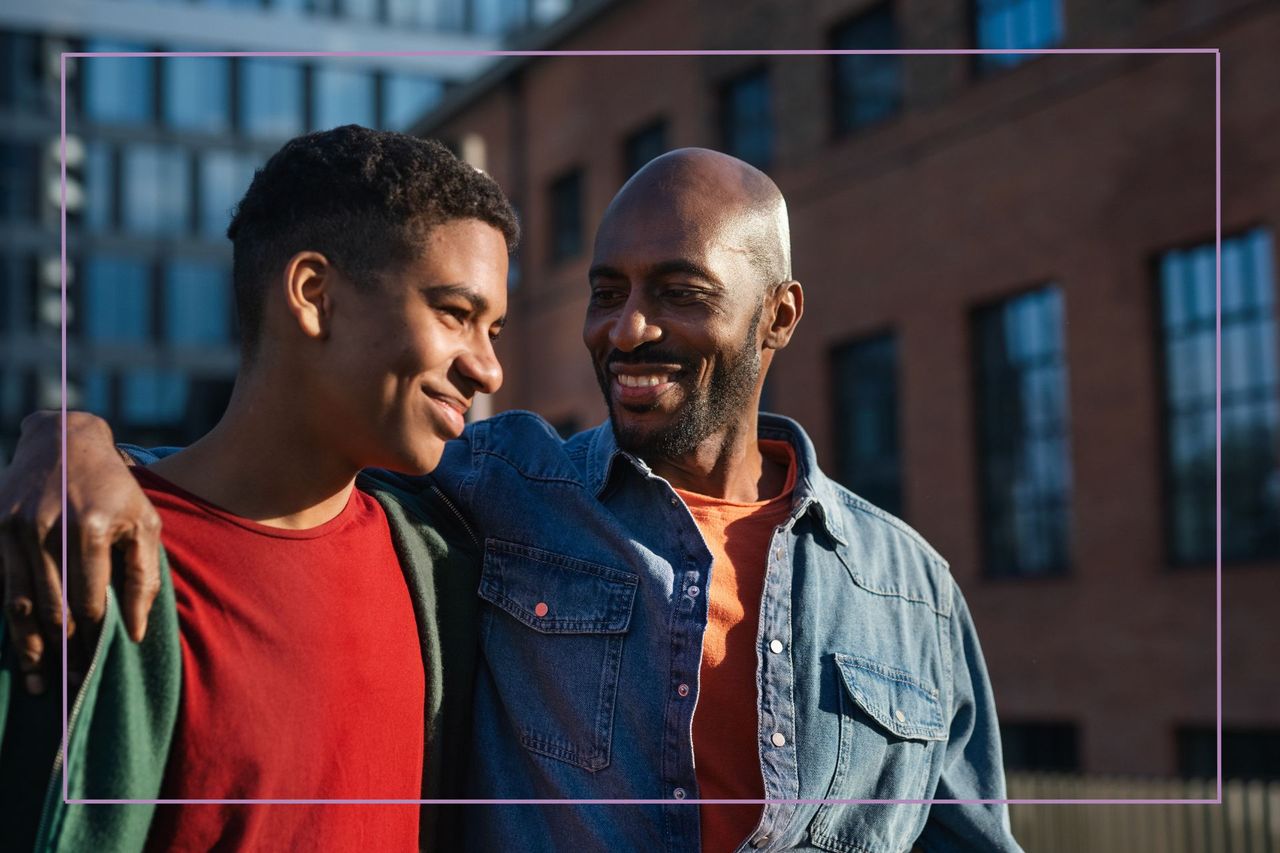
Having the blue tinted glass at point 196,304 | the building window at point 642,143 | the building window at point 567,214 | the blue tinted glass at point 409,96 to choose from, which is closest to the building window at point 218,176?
the blue tinted glass at point 196,304

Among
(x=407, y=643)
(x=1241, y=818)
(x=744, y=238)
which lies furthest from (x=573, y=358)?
(x=1241, y=818)

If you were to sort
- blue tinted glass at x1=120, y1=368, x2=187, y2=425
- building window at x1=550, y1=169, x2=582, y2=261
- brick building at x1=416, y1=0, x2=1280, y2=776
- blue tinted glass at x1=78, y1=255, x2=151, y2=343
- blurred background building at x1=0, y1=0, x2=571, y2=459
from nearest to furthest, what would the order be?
1. building window at x1=550, y1=169, x2=582, y2=261
2. brick building at x1=416, y1=0, x2=1280, y2=776
3. blurred background building at x1=0, y1=0, x2=571, y2=459
4. blue tinted glass at x1=78, y1=255, x2=151, y2=343
5. blue tinted glass at x1=120, y1=368, x2=187, y2=425

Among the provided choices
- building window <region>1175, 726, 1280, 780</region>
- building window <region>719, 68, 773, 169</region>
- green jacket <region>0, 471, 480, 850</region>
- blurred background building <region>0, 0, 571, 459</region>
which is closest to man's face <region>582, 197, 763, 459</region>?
green jacket <region>0, 471, 480, 850</region>

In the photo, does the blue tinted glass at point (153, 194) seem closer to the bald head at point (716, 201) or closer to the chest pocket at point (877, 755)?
the bald head at point (716, 201)

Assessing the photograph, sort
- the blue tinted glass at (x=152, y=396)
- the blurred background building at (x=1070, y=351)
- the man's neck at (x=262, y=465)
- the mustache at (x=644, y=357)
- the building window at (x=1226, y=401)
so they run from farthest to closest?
the blue tinted glass at (x=152, y=396), the building window at (x=1226, y=401), the blurred background building at (x=1070, y=351), the mustache at (x=644, y=357), the man's neck at (x=262, y=465)

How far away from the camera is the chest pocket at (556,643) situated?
2879 mm

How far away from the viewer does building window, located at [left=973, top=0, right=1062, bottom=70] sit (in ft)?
29.5

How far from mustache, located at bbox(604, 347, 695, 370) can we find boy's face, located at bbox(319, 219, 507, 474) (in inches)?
17.4

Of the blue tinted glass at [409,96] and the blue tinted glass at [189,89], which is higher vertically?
the blue tinted glass at [189,89]

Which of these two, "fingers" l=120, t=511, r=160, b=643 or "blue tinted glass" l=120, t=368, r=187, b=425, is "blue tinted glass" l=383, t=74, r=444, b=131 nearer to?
"fingers" l=120, t=511, r=160, b=643

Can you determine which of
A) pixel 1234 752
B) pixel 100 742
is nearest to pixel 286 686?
pixel 100 742

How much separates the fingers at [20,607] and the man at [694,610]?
3.29 feet

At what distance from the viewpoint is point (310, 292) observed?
2537mm

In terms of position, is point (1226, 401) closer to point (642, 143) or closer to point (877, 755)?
point (642, 143)
